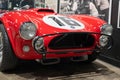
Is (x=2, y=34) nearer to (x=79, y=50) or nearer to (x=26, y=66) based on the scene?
(x=26, y=66)

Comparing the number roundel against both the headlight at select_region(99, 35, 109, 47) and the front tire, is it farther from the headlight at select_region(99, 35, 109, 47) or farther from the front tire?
the front tire

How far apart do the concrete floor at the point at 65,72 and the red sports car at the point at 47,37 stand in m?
0.18

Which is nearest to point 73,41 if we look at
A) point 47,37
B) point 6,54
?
point 47,37

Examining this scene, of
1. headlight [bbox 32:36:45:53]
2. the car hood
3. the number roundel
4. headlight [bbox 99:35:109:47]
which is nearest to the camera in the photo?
headlight [bbox 32:36:45:53]

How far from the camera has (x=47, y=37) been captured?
9.80 ft

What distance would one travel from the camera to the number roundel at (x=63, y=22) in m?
3.18

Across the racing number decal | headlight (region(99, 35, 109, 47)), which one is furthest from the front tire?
headlight (region(99, 35, 109, 47))

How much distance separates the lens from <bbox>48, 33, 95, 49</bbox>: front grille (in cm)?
310

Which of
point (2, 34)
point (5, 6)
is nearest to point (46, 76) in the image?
point (2, 34)

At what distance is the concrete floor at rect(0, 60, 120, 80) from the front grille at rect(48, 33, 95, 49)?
0.39 metres

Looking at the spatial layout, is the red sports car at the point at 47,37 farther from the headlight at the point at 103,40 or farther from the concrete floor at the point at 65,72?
the concrete floor at the point at 65,72

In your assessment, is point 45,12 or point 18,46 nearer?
point 18,46

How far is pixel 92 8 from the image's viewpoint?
448 centimetres

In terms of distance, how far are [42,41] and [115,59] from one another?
145cm
